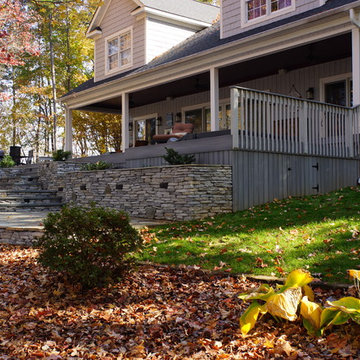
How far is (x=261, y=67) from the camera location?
12.9 meters

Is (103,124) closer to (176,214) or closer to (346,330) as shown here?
(176,214)

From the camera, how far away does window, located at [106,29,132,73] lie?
16156 millimetres

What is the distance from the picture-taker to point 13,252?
273 inches

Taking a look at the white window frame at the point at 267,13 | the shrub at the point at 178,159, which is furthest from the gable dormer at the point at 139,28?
the shrub at the point at 178,159

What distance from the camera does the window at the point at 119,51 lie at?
53.0 feet

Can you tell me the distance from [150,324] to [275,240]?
2481mm

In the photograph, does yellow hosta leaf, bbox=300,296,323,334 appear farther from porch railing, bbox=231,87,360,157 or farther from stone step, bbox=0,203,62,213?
stone step, bbox=0,203,62,213

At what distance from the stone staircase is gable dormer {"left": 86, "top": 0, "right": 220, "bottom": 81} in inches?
191

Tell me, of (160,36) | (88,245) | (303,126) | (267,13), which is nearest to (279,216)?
(303,126)

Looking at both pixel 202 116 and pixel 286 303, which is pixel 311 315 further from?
pixel 202 116

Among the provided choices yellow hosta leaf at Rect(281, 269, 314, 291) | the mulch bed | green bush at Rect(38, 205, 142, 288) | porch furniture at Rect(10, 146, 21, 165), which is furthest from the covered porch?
yellow hosta leaf at Rect(281, 269, 314, 291)

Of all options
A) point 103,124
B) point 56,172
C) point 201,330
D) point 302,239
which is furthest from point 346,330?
point 103,124

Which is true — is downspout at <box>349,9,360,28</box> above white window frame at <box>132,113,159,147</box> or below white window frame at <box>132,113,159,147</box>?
above

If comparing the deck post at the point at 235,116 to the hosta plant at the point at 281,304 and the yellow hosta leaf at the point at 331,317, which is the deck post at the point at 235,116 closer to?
the hosta plant at the point at 281,304
